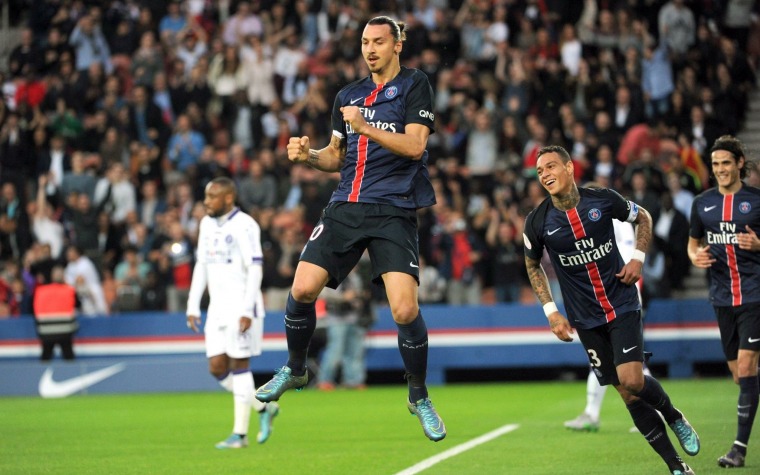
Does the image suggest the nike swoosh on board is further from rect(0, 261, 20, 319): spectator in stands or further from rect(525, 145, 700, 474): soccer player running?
rect(525, 145, 700, 474): soccer player running

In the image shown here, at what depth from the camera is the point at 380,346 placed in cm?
2031

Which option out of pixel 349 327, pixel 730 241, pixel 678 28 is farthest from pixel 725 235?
pixel 678 28

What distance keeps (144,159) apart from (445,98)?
17.7 feet

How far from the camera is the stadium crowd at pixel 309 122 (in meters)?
20.3

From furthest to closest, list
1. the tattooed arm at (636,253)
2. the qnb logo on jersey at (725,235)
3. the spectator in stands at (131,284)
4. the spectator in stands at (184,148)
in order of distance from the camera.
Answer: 1. the spectator in stands at (184,148)
2. the spectator in stands at (131,284)
3. the qnb logo on jersey at (725,235)
4. the tattooed arm at (636,253)

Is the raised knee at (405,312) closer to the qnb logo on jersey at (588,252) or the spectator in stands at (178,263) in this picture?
the qnb logo on jersey at (588,252)

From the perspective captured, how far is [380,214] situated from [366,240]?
0.21 meters

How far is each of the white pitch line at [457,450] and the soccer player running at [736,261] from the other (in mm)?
2398

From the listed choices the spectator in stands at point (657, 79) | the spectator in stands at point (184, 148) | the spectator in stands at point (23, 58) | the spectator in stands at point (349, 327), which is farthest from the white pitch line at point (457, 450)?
the spectator in stands at point (23, 58)

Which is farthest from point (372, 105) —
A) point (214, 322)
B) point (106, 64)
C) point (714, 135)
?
point (106, 64)

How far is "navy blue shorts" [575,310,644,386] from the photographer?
28.9ft

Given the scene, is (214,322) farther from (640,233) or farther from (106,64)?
(106,64)

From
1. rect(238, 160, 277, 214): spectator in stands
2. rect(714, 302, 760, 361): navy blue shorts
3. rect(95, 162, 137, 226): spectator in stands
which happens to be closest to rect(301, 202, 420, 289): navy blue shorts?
rect(714, 302, 760, 361): navy blue shorts

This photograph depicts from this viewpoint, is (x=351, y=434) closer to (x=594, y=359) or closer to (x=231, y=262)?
(x=231, y=262)
